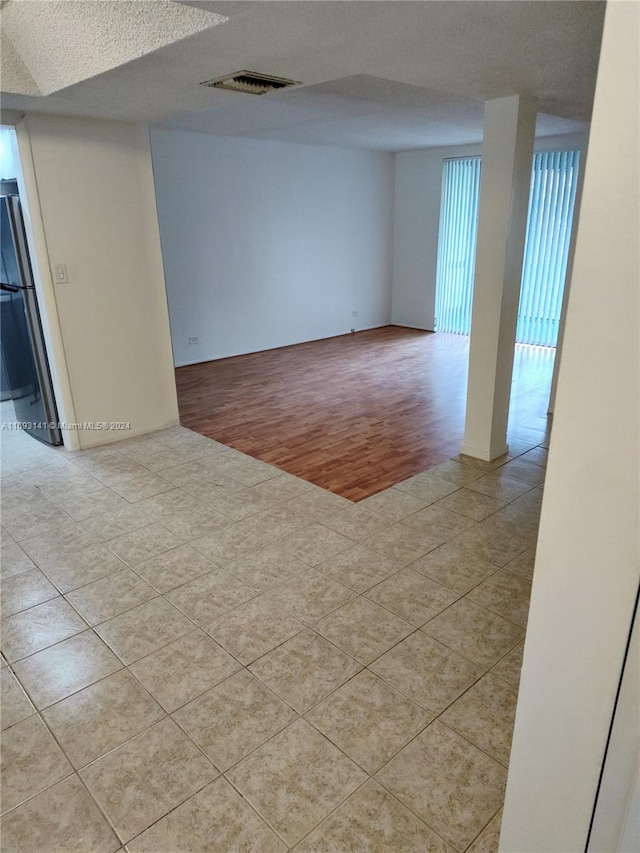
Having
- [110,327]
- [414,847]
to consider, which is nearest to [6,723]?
[414,847]

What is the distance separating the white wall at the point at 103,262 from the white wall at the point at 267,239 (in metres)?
1.97

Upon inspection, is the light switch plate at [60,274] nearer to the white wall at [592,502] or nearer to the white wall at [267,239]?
the white wall at [267,239]

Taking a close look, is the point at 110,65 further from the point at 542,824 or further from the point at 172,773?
the point at 542,824

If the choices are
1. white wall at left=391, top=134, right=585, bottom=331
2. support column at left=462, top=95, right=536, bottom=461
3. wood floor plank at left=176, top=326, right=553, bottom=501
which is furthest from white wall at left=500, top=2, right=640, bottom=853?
white wall at left=391, top=134, right=585, bottom=331

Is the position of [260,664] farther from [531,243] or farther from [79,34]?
[531,243]

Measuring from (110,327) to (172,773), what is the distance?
10.3 feet

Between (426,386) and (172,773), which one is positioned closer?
(172,773)

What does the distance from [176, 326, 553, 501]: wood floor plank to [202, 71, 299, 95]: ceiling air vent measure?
2151 mm

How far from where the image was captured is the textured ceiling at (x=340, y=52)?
5.99 ft

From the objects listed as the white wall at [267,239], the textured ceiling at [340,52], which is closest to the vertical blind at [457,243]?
the white wall at [267,239]

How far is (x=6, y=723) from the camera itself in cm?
181

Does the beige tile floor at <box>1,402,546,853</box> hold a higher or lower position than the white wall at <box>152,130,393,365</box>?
lower

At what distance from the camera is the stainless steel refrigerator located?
3727 millimetres

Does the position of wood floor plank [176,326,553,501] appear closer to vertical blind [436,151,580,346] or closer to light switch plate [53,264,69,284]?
vertical blind [436,151,580,346]
